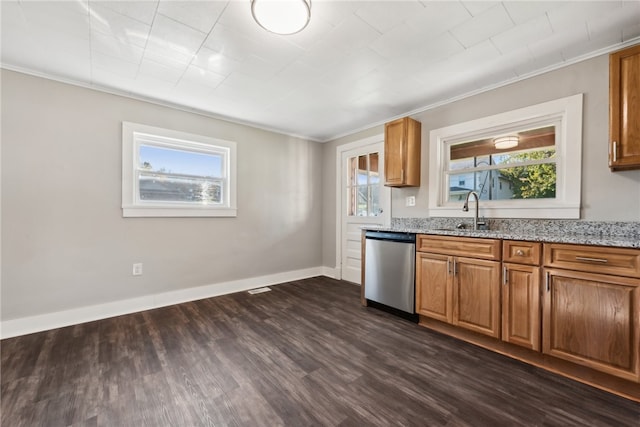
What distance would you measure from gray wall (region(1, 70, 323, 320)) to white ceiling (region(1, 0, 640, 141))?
29 centimetres

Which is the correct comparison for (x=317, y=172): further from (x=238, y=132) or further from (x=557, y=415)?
(x=557, y=415)

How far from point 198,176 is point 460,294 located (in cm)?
328

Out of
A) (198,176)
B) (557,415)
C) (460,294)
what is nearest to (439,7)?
(460,294)

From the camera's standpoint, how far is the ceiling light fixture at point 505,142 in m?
2.65

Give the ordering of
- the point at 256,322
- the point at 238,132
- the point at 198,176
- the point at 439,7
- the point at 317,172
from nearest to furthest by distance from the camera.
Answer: the point at 439,7 → the point at 256,322 → the point at 198,176 → the point at 238,132 → the point at 317,172

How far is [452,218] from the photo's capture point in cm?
296

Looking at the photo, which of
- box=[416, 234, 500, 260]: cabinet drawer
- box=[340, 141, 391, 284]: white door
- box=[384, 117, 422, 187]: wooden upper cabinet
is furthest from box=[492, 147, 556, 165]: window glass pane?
box=[340, 141, 391, 284]: white door

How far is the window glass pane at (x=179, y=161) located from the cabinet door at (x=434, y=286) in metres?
2.83

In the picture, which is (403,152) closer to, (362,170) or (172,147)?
(362,170)

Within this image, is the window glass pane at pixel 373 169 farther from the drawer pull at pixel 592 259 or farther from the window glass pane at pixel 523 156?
the drawer pull at pixel 592 259

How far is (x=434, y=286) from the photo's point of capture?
2469mm

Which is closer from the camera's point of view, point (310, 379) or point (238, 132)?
point (310, 379)

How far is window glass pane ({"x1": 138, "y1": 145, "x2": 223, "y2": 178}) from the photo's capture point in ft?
10.2

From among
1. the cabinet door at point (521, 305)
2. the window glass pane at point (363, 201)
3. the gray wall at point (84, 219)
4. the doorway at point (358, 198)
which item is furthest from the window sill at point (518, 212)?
the gray wall at point (84, 219)
